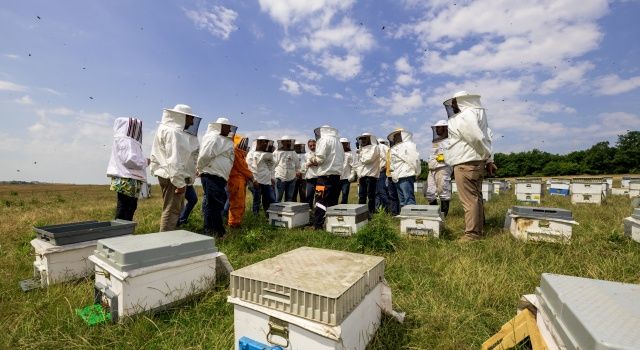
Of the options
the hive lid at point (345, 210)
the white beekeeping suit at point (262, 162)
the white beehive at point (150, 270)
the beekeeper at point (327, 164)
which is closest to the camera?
the white beehive at point (150, 270)

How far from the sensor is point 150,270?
2.48 meters

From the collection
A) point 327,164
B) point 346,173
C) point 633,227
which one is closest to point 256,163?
point 327,164

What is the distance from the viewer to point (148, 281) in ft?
8.23

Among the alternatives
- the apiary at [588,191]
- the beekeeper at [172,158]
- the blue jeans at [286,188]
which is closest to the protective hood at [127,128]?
the beekeeper at [172,158]

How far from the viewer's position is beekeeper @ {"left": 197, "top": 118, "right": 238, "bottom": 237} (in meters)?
5.56

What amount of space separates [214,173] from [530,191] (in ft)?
35.5

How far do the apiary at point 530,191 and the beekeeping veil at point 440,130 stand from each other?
239 inches

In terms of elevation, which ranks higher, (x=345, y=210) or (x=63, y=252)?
(x=345, y=210)

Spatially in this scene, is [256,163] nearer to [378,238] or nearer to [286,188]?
[286,188]

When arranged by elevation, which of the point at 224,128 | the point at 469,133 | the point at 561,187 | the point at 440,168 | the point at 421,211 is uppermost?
the point at 224,128

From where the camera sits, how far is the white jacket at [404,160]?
720 centimetres

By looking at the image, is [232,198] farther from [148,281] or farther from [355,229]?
[148,281]

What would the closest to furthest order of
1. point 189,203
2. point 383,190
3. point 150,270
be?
point 150,270
point 189,203
point 383,190

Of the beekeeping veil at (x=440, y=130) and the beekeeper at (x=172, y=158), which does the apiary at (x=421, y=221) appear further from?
the beekeeper at (x=172, y=158)
